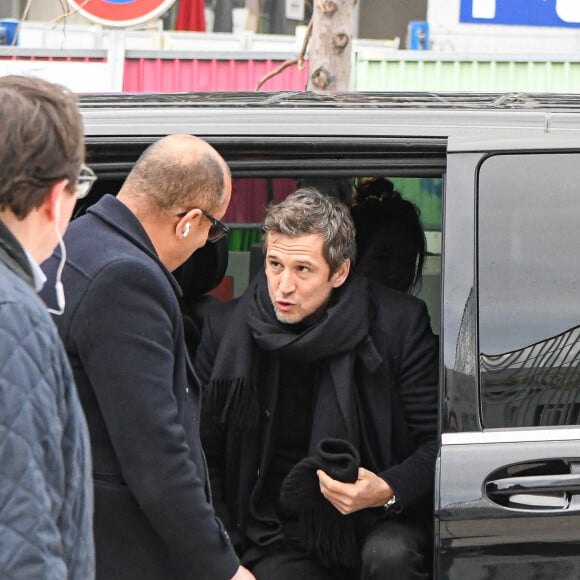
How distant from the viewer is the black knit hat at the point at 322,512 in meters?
2.76

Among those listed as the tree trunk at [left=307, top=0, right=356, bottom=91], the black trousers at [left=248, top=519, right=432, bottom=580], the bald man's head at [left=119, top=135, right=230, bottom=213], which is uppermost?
the tree trunk at [left=307, top=0, right=356, bottom=91]

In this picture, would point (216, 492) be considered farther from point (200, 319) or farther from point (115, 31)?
point (115, 31)

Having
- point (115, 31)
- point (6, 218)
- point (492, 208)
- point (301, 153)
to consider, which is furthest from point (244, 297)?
point (115, 31)

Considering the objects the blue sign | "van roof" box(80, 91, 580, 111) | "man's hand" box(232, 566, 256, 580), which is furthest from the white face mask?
the blue sign

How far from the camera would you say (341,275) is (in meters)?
3.06

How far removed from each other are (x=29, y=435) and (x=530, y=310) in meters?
1.32

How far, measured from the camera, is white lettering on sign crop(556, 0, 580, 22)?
30.0 ft

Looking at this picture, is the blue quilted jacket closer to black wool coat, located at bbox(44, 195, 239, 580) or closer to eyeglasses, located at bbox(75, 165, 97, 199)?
eyeglasses, located at bbox(75, 165, 97, 199)

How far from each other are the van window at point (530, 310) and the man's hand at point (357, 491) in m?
0.43

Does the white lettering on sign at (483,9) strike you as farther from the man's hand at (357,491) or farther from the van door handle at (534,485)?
the van door handle at (534,485)

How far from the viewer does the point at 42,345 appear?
1521 millimetres

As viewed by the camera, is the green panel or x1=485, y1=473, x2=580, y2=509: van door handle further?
the green panel

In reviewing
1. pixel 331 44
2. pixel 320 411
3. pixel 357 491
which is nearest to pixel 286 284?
pixel 320 411

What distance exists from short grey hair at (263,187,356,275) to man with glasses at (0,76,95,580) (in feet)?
4.30
